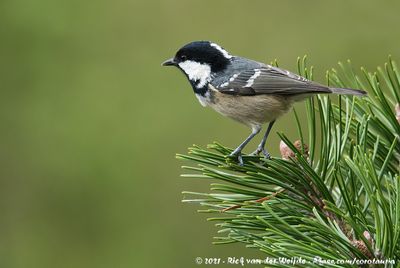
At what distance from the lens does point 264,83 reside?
98.2 inches

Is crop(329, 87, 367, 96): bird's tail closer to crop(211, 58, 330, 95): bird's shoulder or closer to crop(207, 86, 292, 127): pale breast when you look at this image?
crop(211, 58, 330, 95): bird's shoulder

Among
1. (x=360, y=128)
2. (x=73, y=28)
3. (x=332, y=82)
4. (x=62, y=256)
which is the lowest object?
(x=62, y=256)

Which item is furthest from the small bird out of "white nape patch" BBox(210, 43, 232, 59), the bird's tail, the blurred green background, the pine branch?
the blurred green background

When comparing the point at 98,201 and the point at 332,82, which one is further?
the point at 98,201

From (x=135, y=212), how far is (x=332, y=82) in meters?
1.65

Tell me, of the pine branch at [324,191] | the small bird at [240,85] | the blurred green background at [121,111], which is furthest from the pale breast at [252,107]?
the blurred green background at [121,111]

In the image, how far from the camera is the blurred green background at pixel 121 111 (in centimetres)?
328

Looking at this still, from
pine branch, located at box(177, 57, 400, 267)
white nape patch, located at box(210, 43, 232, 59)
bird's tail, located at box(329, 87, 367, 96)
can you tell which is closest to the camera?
pine branch, located at box(177, 57, 400, 267)

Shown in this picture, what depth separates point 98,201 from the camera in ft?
11.0

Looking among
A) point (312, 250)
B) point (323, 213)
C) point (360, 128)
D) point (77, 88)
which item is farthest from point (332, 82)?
point (77, 88)

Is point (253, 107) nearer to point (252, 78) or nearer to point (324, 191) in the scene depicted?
point (252, 78)

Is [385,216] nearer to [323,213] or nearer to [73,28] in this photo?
[323,213]

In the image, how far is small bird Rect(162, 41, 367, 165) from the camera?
2406mm

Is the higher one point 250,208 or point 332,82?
point 332,82
